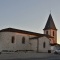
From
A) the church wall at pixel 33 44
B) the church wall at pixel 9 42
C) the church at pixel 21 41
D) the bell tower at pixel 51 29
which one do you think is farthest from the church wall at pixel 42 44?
the bell tower at pixel 51 29

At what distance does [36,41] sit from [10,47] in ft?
29.2

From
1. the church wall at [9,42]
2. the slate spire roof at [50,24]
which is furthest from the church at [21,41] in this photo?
the slate spire roof at [50,24]

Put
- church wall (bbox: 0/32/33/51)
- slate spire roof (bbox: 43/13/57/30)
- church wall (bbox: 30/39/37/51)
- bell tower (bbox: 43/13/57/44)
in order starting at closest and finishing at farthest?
church wall (bbox: 0/32/33/51) < church wall (bbox: 30/39/37/51) < bell tower (bbox: 43/13/57/44) < slate spire roof (bbox: 43/13/57/30)

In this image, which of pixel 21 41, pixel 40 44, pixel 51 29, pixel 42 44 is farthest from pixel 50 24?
Result: pixel 21 41

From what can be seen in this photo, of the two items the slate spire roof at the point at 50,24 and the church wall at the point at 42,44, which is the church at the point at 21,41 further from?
the slate spire roof at the point at 50,24

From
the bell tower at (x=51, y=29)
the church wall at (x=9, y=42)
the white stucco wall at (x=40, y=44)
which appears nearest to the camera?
the church wall at (x=9, y=42)

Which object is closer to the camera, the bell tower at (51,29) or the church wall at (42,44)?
the church wall at (42,44)

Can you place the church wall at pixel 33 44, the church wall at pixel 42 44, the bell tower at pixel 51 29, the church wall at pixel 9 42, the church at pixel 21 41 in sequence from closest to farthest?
the church wall at pixel 9 42, the church at pixel 21 41, the church wall at pixel 42 44, the church wall at pixel 33 44, the bell tower at pixel 51 29

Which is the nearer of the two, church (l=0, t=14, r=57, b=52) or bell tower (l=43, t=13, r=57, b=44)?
church (l=0, t=14, r=57, b=52)

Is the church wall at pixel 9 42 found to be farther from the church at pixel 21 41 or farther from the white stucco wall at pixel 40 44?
the white stucco wall at pixel 40 44

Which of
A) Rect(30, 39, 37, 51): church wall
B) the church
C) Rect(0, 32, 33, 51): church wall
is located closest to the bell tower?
the church

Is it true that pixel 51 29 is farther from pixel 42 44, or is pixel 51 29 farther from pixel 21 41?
pixel 21 41

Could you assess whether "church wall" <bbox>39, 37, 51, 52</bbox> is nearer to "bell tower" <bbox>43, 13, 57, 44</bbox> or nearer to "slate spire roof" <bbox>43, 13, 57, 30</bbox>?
"bell tower" <bbox>43, 13, 57, 44</bbox>

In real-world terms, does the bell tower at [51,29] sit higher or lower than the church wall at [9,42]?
higher
